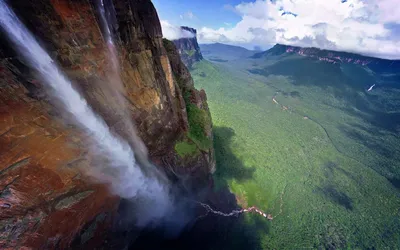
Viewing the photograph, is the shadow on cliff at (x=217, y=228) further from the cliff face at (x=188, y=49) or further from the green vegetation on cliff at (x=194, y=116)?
the cliff face at (x=188, y=49)

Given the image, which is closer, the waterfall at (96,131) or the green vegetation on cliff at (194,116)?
the waterfall at (96,131)

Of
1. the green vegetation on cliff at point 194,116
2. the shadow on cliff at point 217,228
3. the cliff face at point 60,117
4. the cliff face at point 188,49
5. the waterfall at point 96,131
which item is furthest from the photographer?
the cliff face at point 188,49

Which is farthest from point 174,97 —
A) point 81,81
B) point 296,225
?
point 296,225

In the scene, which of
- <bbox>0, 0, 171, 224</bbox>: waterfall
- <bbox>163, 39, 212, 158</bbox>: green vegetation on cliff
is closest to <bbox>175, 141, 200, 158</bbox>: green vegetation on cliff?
<bbox>163, 39, 212, 158</bbox>: green vegetation on cliff

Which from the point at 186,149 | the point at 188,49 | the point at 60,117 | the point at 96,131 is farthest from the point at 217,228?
the point at 188,49

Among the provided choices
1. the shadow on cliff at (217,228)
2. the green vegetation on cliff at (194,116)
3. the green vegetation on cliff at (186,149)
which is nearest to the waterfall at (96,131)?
the shadow on cliff at (217,228)
